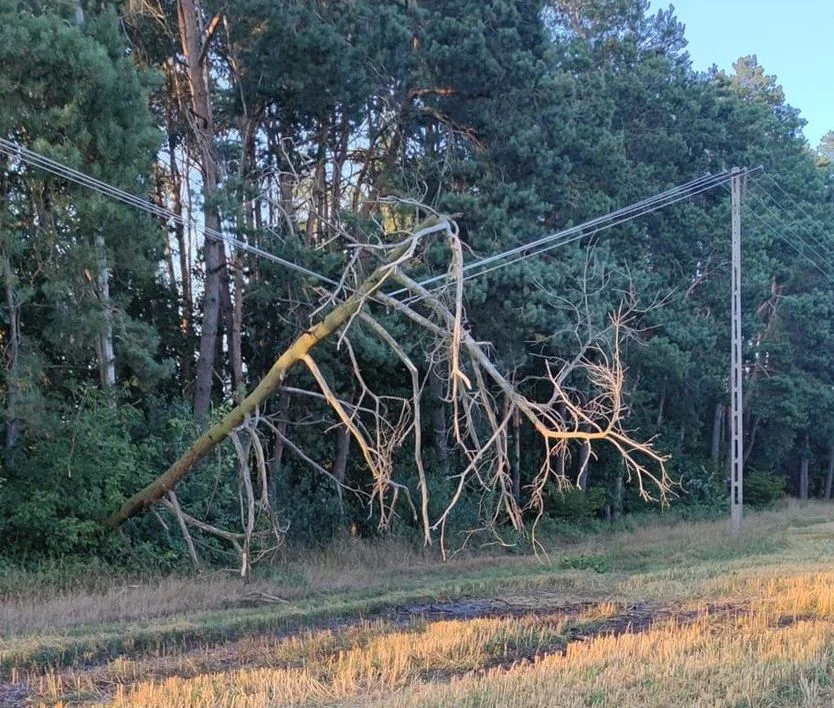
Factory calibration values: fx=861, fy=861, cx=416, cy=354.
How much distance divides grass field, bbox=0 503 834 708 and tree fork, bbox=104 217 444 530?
147 centimetres

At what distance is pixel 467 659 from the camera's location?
346 inches

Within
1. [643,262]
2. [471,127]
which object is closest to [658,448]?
[643,262]

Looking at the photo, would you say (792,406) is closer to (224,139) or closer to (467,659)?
(224,139)

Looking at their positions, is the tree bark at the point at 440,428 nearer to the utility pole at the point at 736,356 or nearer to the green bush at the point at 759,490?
the utility pole at the point at 736,356

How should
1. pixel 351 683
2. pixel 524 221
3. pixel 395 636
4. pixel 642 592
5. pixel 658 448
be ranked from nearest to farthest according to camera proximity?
pixel 351 683, pixel 395 636, pixel 642 592, pixel 524 221, pixel 658 448

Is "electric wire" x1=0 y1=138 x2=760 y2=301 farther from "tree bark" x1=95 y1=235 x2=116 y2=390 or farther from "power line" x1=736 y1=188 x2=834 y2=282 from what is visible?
"power line" x1=736 y1=188 x2=834 y2=282

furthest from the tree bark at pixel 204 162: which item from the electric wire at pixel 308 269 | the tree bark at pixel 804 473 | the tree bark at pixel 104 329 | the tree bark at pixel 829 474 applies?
the tree bark at pixel 829 474

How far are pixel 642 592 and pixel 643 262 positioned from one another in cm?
1779

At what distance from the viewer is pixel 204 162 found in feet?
70.8

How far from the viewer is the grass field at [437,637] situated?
7.03 m

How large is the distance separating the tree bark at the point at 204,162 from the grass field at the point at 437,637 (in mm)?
5560

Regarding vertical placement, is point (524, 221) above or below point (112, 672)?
above

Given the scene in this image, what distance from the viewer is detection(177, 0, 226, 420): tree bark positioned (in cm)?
2114

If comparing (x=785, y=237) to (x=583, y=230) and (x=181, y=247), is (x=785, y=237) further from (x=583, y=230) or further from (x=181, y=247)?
(x=181, y=247)
